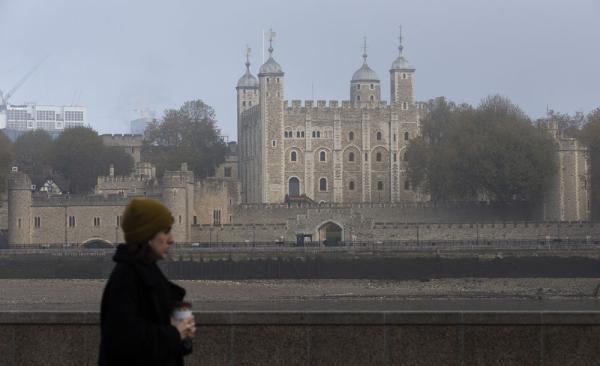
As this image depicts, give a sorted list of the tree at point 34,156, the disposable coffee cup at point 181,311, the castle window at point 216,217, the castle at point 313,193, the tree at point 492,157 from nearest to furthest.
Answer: the disposable coffee cup at point 181,311
the castle at point 313,193
the tree at point 492,157
the castle window at point 216,217
the tree at point 34,156

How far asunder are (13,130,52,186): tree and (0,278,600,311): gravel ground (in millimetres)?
31215

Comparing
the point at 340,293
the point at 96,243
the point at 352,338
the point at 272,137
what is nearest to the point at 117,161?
the point at 272,137

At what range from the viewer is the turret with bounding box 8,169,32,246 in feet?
213

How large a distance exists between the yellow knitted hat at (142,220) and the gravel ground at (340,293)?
32.1 m

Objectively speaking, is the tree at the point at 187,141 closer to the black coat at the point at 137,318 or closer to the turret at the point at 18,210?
the turret at the point at 18,210

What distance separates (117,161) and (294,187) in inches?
479

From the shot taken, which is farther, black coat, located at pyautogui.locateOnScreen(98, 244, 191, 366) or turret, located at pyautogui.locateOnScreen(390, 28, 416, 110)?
turret, located at pyautogui.locateOnScreen(390, 28, 416, 110)

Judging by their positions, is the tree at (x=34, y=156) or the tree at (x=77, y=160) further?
the tree at (x=34, y=156)

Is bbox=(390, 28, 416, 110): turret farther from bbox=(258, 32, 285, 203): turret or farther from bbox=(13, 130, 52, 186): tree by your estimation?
bbox=(13, 130, 52, 186): tree

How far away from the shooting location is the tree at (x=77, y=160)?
85500mm

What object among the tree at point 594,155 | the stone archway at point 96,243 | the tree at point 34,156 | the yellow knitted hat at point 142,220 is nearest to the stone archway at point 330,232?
the stone archway at point 96,243

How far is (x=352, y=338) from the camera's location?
43.9 feet

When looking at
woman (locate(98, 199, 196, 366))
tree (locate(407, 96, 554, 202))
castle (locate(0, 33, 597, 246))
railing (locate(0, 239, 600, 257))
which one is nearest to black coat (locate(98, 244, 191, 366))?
woman (locate(98, 199, 196, 366))

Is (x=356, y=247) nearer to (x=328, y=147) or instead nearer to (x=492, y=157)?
(x=492, y=157)
